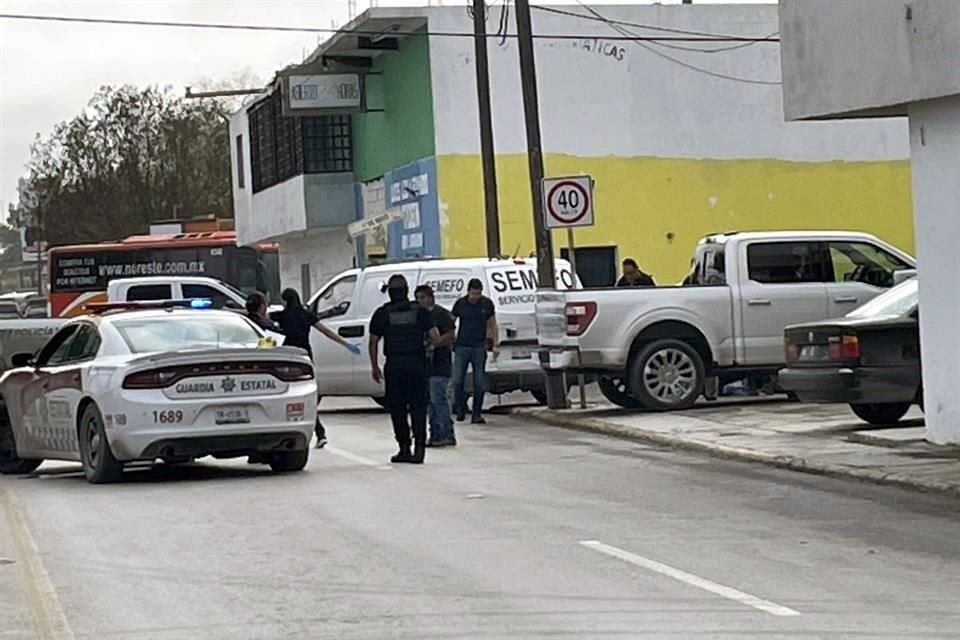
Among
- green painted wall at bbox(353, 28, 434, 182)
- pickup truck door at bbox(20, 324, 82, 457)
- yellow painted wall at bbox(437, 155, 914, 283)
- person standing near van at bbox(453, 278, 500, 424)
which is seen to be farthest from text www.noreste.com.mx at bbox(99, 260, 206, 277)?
pickup truck door at bbox(20, 324, 82, 457)

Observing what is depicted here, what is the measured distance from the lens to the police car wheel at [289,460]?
16.1 metres

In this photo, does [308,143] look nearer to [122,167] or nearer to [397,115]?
[397,115]

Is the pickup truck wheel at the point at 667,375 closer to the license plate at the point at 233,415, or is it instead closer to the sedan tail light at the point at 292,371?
the sedan tail light at the point at 292,371

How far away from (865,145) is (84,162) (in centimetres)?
4348

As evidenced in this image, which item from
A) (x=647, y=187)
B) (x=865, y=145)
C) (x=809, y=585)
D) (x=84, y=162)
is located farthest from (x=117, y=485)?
(x=84, y=162)

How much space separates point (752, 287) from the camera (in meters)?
21.8

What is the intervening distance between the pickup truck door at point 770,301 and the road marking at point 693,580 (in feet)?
35.6

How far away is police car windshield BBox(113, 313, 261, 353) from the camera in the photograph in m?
15.8

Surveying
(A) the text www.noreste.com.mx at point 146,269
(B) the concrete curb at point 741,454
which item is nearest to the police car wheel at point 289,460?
(B) the concrete curb at point 741,454

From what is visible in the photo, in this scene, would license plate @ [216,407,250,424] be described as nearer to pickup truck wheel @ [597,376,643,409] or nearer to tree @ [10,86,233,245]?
pickup truck wheel @ [597,376,643,409]

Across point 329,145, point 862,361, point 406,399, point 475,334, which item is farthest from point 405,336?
point 329,145

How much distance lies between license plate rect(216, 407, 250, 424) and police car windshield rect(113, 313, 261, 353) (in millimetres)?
632

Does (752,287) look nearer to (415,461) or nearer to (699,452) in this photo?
(699,452)

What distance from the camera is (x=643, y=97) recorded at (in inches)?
1436
